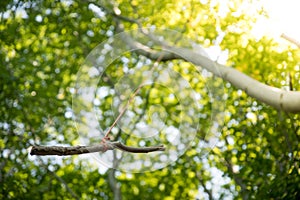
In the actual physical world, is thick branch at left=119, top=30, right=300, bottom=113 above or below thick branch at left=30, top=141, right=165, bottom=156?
below

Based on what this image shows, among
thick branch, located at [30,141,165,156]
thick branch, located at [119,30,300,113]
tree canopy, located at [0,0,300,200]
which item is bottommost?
tree canopy, located at [0,0,300,200]

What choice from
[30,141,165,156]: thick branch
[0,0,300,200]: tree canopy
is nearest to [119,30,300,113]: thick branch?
[0,0,300,200]: tree canopy

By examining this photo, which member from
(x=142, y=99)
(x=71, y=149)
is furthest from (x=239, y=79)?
(x=71, y=149)

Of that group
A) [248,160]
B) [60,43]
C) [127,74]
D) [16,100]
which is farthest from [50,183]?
[127,74]

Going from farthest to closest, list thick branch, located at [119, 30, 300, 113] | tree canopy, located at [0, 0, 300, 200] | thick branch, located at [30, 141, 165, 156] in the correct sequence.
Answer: tree canopy, located at [0, 0, 300, 200] < thick branch, located at [119, 30, 300, 113] < thick branch, located at [30, 141, 165, 156]

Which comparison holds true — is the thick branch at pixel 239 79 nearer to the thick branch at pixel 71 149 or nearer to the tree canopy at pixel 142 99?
the tree canopy at pixel 142 99

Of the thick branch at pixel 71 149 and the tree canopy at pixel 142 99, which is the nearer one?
the thick branch at pixel 71 149

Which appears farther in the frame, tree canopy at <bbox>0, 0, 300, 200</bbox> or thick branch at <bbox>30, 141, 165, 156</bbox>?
tree canopy at <bbox>0, 0, 300, 200</bbox>

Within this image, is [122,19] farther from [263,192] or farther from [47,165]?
[263,192]

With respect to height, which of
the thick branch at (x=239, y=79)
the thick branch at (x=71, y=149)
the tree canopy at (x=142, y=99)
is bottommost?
the tree canopy at (x=142, y=99)

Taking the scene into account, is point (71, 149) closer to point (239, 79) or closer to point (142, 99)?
point (239, 79)

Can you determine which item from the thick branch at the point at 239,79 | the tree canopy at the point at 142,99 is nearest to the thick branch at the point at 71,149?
the thick branch at the point at 239,79

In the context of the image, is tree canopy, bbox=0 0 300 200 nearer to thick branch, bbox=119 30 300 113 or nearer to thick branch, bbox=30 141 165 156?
thick branch, bbox=119 30 300 113

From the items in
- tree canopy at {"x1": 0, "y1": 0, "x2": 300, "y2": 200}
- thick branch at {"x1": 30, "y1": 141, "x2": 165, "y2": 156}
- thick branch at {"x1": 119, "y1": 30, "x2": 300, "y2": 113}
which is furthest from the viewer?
tree canopy at {"x1": 0, "y1": 0, "x2": 300, "y2": 200}
